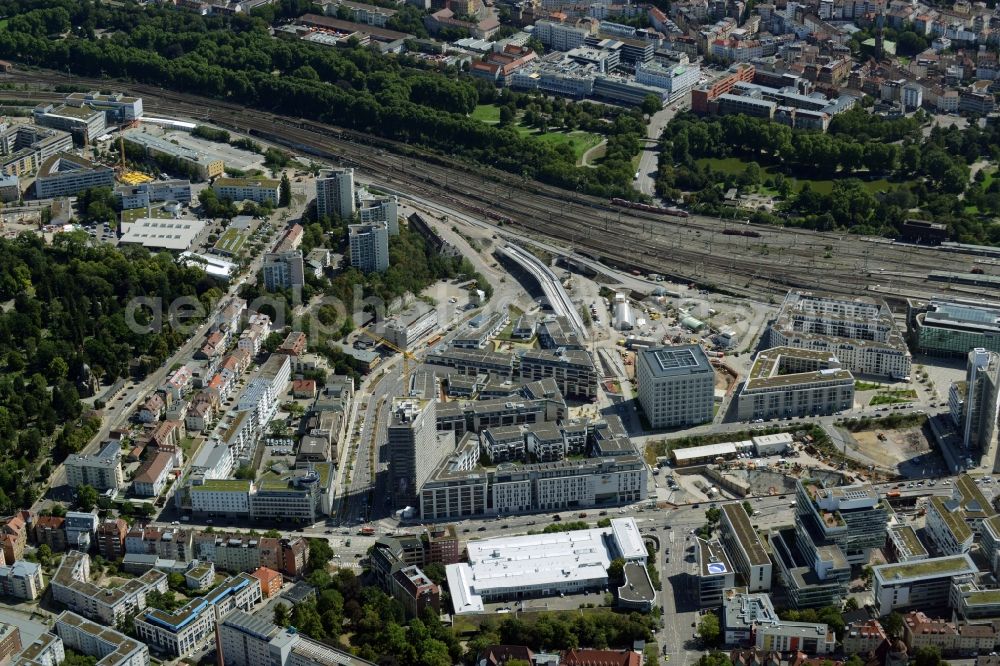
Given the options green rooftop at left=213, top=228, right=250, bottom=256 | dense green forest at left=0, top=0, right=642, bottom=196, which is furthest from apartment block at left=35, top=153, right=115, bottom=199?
dense green forest at left=0, top=0, right=642, bottom=196

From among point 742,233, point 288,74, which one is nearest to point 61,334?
point 742,233

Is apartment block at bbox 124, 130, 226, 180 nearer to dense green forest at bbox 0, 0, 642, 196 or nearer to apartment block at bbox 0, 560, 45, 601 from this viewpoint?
dense green forest at bbox 0, 0, 642, 196

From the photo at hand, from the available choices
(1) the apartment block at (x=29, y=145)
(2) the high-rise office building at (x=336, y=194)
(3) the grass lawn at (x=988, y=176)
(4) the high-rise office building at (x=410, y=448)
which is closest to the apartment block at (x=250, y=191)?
(2) the high-rise office building at (x=336, y=194)

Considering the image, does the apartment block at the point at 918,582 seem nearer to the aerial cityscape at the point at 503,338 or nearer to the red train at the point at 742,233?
the aerial cityscape at the point at 503,338

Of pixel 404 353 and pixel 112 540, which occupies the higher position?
pixel 404 353

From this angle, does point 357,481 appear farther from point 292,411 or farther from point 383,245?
point 383,245

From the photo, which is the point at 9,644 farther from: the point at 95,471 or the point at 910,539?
the point at 910,539
